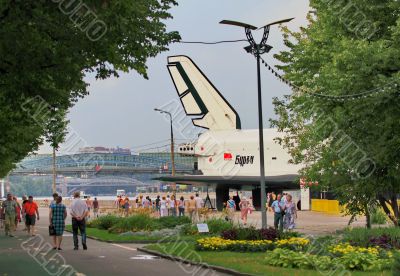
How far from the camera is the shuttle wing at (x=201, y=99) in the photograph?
72375mm

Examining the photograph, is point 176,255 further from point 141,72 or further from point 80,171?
point 80,171

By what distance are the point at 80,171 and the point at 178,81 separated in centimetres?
8595

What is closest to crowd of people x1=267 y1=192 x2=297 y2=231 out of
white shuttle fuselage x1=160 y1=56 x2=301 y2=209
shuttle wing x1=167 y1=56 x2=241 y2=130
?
white shuttle fuselage x1=160 y1=56 x2=301 y2=209

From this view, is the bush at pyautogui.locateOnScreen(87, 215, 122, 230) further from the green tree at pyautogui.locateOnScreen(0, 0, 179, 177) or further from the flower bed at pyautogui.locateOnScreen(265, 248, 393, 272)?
the flower bed at pyautogui.locateOnScreen(265, 248, 393, 272)

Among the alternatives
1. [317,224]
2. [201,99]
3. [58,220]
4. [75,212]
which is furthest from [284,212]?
[201,99]

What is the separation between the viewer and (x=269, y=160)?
64.1 metres

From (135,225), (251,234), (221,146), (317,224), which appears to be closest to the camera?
(251,234)

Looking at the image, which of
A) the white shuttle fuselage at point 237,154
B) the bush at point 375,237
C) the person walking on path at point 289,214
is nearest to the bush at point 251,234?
the bush at point 375,237

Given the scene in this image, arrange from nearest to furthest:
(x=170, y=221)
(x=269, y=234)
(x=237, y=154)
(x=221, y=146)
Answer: (x=269, y=234) → (x=170, y=221) → (x=237, y=154) → (x=221, y=146)

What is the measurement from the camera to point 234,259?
52.6 ft

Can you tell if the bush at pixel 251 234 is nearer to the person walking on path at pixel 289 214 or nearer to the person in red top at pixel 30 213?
the person walking on path at pixel 289 214

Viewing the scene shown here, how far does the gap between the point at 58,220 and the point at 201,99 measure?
53371mm

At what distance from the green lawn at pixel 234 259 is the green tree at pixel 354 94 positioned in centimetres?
615

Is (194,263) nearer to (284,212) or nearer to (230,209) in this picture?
(284,212)
